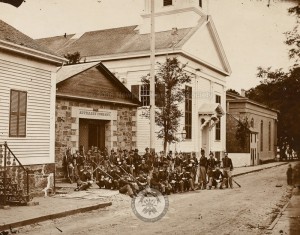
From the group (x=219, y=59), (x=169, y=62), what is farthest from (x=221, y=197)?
(x=219, y=59)

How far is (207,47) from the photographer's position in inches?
1228

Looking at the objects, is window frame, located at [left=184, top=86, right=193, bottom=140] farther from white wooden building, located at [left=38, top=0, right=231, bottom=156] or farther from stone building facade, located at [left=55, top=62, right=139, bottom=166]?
stone building facade, located at [left=55, top=62, right=139, bottom=166]

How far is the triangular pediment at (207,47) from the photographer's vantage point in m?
28.6

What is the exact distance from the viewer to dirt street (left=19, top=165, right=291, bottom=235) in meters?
9.66

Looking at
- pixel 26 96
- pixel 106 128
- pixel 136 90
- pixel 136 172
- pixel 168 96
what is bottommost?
pixel 136 172

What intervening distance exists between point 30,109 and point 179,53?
45.1ft

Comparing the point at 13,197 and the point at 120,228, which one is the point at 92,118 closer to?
the point at 13,197

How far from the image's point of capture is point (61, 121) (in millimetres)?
18234

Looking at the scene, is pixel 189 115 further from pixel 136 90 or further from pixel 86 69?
pixel 86 69

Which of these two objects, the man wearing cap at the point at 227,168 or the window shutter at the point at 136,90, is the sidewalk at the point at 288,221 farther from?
the window shutter at the point at 136,90

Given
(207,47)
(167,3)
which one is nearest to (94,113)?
(167,3)

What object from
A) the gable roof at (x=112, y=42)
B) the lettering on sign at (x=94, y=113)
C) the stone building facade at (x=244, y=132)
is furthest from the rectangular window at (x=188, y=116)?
the stone building facade at (x=244, y=132)

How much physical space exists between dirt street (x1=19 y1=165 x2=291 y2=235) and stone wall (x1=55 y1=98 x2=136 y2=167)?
4465mm

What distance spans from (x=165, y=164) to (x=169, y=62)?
246 inches
